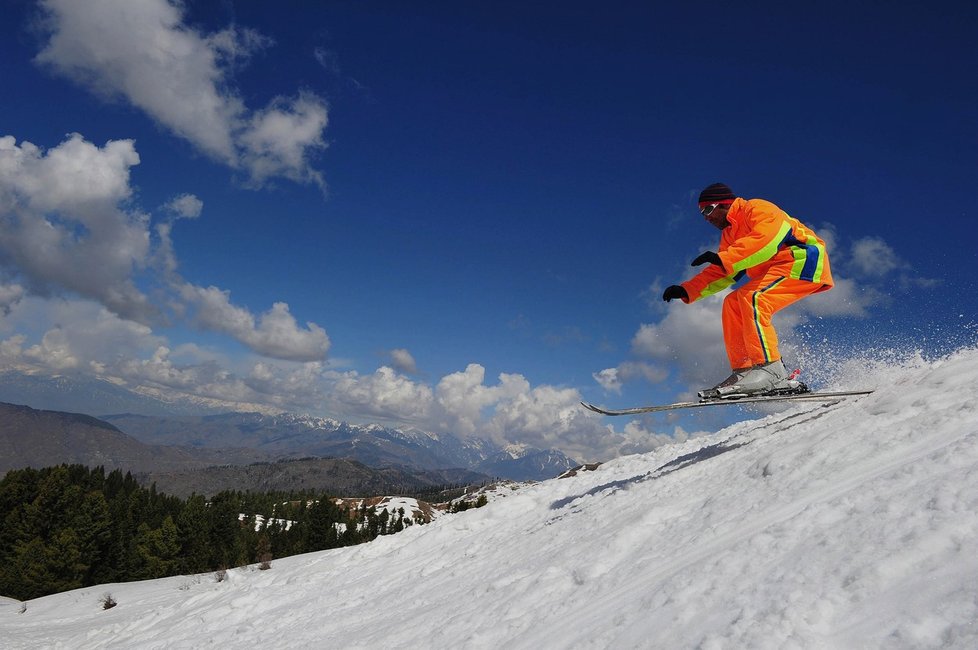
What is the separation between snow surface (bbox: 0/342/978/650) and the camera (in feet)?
8.38

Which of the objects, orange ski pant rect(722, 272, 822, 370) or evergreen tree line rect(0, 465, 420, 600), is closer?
orange ski pant rect(722, 272, 822, 370)

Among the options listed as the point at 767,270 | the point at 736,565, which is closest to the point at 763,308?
the point at 767,270

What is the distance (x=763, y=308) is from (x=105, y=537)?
8190 centimetres

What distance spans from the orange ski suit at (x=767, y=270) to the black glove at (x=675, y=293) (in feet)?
2.55

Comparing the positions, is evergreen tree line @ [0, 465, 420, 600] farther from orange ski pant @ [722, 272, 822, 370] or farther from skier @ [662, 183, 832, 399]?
orange ski pant @ [722, 272, 822, 370]

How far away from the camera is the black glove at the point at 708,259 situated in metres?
7.83

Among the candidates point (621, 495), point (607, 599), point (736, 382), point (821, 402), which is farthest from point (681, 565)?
point (821, 402)

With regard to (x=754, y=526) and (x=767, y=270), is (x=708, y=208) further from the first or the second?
(x=754, y=526)

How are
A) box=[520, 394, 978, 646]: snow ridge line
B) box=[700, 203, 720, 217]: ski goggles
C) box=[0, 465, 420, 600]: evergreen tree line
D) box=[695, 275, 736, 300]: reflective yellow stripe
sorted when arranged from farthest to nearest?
box=[0, 465, 420, 600]: evergreen tree line → box=[700, 203, 720, 217]: ski goggles → box=[695, 275, 736, 300]: reflective yellow stripe → box=[520, 394, 978, 646]: snow ridge line

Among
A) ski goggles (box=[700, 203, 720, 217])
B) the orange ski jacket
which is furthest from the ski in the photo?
ski goggles (box=[700, 203, 720, 217])

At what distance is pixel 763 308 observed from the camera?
7773 mm

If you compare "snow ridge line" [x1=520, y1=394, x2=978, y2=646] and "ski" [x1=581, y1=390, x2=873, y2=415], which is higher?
"ski" [x1=581, y1=390, x2=873, y2=415]

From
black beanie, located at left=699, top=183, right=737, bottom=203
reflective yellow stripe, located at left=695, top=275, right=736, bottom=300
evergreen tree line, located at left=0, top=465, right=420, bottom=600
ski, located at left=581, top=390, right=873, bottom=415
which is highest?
black beanie, located at left=699, top=183, right=737, bottom=203

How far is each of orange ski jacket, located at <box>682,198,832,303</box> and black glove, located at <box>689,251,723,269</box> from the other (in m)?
0.09
